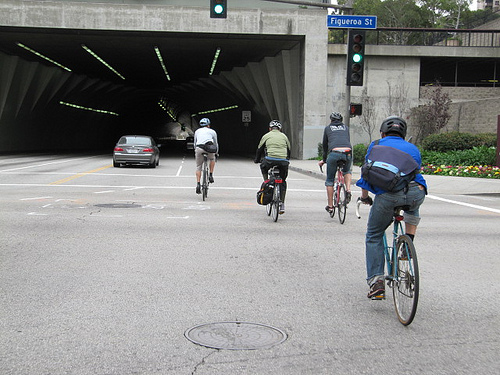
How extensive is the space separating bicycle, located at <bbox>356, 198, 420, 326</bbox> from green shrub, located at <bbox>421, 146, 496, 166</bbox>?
1838 cm

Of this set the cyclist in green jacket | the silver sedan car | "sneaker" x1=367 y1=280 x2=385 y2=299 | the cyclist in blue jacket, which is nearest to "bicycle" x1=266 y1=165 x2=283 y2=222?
the cyclist in green jacket

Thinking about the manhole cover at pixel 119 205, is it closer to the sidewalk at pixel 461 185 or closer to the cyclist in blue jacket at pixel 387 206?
the cyclist in blue jacket at pixel 387 206

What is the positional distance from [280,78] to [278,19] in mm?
6307

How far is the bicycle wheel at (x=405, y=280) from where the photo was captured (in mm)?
4578

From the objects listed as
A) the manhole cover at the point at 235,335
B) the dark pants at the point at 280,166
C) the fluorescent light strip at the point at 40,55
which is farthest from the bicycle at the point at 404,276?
the fluorescent light strip at the point at 40,55

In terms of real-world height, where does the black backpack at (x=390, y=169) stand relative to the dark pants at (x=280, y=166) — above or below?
above

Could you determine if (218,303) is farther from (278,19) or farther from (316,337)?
(278,19)

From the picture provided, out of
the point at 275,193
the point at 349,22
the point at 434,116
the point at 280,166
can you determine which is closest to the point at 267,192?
the point at 275,193

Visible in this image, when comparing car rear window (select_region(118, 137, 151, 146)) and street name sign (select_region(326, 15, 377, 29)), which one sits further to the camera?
car rear window (select_region(118, 137, 151, 146))

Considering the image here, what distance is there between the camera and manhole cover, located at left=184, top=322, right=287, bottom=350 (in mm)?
4227

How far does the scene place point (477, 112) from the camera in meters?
Result: 29.9

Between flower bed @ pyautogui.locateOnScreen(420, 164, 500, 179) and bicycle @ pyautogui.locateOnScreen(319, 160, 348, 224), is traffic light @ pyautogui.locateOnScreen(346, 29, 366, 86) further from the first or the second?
bicycle @ pyautogui.locateOnScreen(319, 160, 348, 224)

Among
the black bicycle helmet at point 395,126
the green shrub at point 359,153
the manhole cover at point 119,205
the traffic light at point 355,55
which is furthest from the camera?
the green shrub at point 359,153

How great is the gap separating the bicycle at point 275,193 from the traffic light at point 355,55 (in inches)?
315
